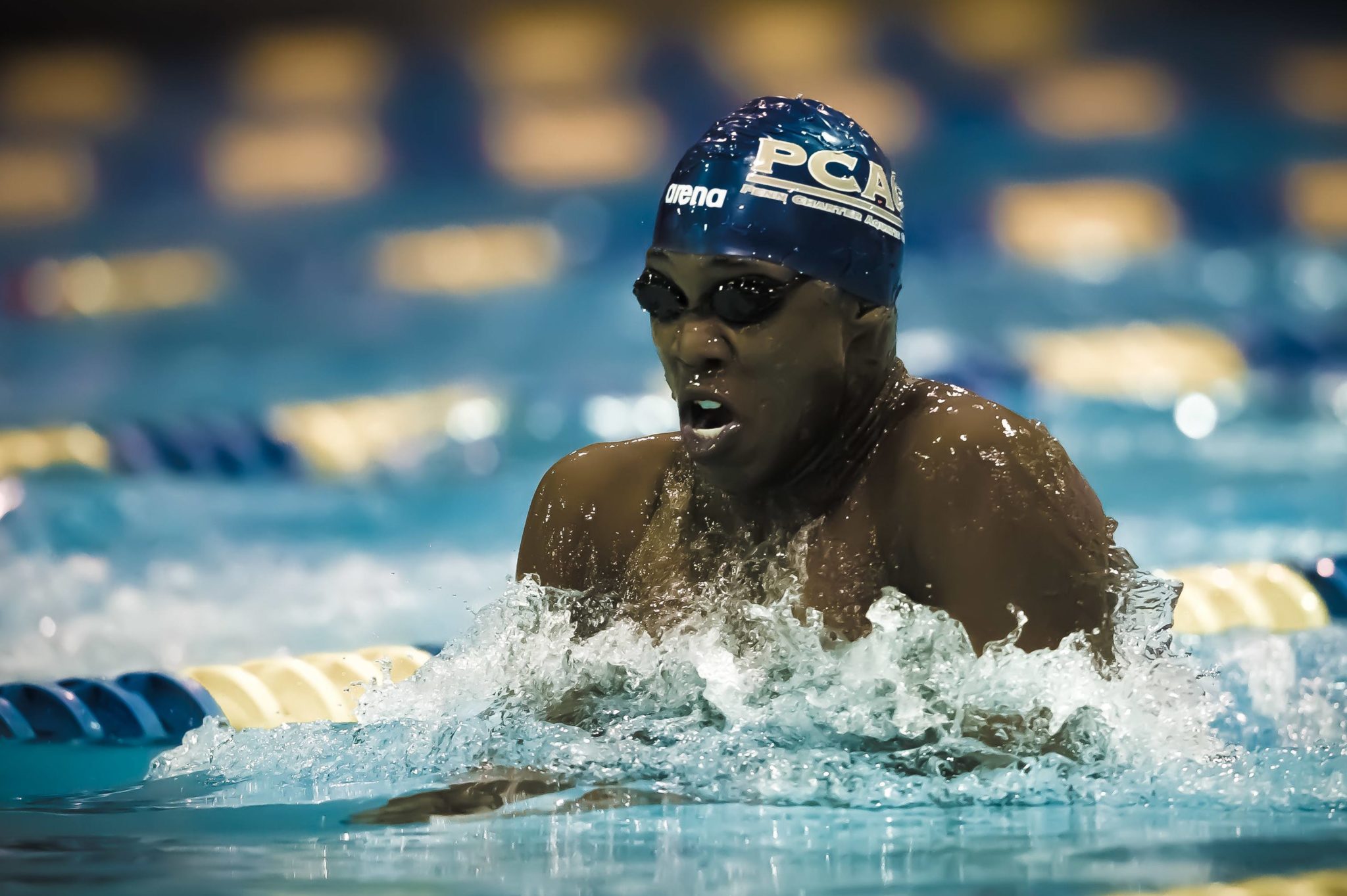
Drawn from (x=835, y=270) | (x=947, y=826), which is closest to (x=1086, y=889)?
(x=947, y=826)

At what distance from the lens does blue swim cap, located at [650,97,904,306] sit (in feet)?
7.37

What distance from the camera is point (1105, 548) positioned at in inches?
85.0

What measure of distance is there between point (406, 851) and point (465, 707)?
667mm

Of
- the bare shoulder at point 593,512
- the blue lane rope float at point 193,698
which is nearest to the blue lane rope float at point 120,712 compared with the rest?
the blue lane rope float at point 193,698

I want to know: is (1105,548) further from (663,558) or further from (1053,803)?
(663,558)

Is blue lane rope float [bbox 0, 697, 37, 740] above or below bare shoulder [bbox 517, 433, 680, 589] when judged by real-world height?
below

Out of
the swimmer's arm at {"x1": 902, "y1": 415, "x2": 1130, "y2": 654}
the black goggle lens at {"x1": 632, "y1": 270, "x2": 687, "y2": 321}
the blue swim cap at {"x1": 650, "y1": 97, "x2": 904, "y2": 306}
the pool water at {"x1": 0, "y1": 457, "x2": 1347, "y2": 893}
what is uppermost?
the blue swim cap at {"x1": 650, "y1": 97, "x2": 904, "y2": 306}

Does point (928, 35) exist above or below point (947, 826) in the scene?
above

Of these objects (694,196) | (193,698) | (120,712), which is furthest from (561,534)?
(120,712)

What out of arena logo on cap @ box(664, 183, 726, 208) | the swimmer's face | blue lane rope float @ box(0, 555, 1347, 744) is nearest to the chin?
the swimmer's face

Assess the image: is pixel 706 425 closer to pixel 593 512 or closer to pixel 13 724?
pixel 593 512

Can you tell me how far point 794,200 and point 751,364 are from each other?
9.9 inches

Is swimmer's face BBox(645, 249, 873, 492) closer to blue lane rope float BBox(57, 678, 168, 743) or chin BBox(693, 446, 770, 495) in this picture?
chin BBox(693, 446, 770, 495)

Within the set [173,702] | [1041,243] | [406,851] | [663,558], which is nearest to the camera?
[406,851]
